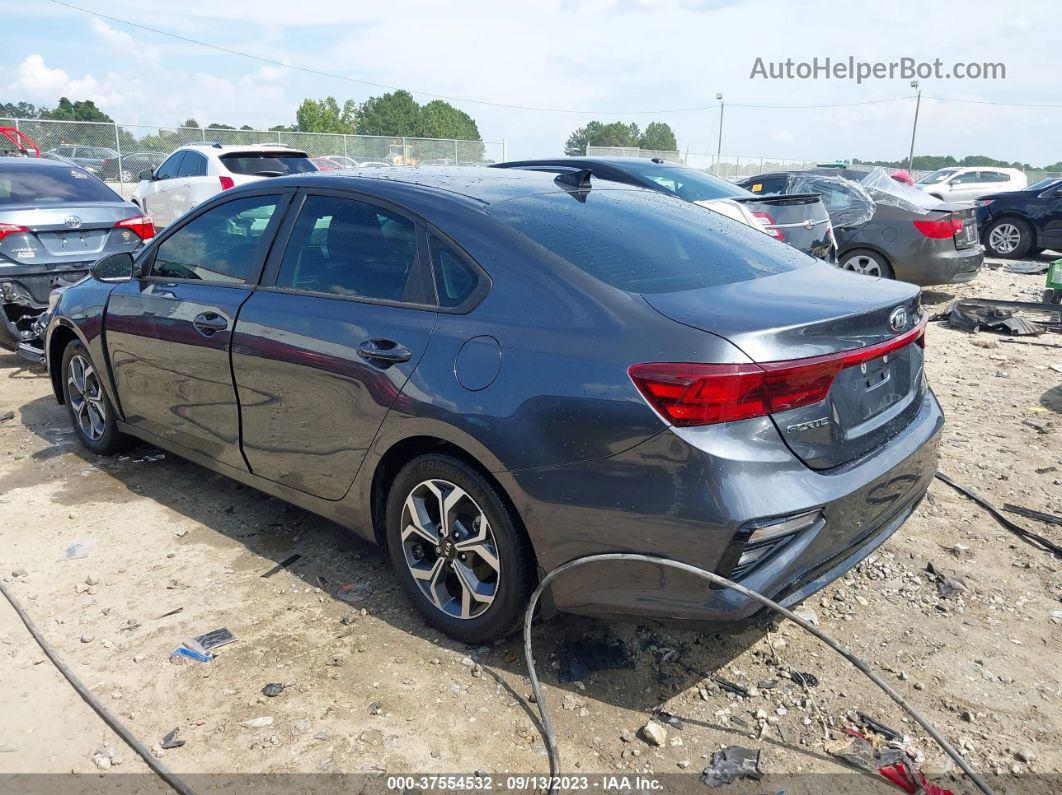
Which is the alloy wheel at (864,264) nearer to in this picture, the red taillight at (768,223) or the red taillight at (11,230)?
the red taillight at (768,223)

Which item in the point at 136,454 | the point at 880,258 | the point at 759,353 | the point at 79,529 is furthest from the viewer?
the point at 880,258

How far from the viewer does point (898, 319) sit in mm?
2814

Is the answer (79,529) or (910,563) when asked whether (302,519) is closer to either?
(79,529)

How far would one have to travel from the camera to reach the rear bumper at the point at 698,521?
2338mm

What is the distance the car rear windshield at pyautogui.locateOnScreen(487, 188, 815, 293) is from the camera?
280cm

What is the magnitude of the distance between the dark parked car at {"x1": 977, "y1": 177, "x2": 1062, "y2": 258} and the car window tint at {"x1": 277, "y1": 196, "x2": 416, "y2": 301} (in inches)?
536

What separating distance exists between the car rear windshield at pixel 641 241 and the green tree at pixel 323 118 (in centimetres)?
6972

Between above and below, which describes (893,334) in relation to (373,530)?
above

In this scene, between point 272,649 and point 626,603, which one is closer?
point 626,603

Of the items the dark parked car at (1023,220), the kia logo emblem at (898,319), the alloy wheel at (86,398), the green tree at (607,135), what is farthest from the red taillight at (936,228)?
the green tree at (607,135)

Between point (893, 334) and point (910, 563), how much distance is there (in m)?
1.34

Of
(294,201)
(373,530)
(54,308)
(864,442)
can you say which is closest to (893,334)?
(864,442)

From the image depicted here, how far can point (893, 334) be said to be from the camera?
9.15 feet

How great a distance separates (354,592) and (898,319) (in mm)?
2381
